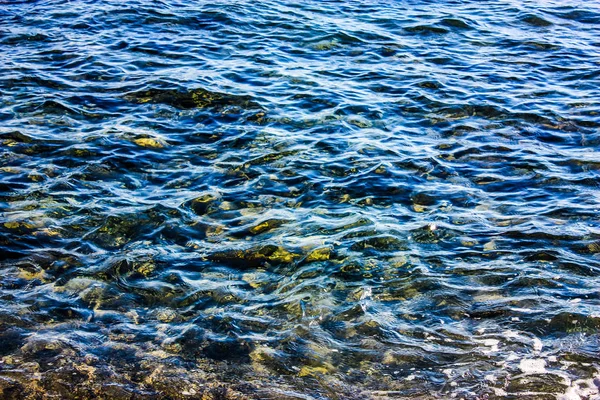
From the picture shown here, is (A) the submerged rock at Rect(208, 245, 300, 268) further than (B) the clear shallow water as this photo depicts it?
Yes

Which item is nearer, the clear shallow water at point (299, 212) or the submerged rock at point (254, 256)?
the clear shallow water at point (299, 212)

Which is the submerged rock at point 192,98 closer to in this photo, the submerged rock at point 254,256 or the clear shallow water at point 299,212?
the clear shallow water at point 299,212

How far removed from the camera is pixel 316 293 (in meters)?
7.97

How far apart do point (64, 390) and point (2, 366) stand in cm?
80

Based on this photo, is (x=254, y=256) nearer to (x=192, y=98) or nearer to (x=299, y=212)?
(x=299, y=212)

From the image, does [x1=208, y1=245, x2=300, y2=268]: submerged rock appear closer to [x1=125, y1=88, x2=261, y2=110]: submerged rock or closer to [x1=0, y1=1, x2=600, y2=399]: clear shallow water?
[x1=0, y1=1, x2=600, y2=399]: clear shallow water

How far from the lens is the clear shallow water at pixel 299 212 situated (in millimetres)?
6875

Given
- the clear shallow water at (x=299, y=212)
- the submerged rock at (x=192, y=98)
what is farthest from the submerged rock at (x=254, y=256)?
the submerged rock at (x=192, y=98)

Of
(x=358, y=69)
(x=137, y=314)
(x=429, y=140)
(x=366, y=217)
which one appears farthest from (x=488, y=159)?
(x=137, y=314)

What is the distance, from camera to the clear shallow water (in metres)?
6.88

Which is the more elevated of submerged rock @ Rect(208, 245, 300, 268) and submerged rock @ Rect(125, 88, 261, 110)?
submerged rock @ Rect(125, 88, 261, 110)

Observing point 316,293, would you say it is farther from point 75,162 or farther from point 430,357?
point 75,162

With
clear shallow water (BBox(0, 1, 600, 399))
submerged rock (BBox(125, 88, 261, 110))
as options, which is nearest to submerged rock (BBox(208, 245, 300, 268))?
clear shallow water (BBox(0, 1, 600, 399))

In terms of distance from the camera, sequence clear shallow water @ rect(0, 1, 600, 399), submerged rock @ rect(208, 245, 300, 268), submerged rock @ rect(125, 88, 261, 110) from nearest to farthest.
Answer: clear shallow water @ rect(0, 1, 600, 399) → submerged rock @ rect(208, 245, 300, 268) → submerged rock @ rect(125, 88, 261, 110)
